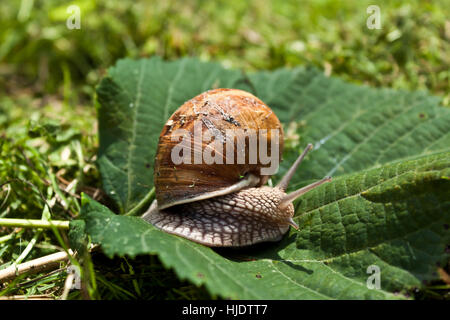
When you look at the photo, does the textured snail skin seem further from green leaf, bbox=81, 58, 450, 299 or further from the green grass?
the green grass

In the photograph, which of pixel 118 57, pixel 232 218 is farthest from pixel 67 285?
pixel 118 57

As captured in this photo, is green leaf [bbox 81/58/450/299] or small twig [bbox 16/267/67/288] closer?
green leaf [bbox 81/58/450/299]

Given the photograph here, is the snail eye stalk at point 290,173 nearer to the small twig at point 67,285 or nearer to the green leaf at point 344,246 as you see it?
the green leaf at point 344,246

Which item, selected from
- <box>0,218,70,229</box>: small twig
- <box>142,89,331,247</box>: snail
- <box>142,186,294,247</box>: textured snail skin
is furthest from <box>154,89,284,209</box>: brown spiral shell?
<box>0,218,70,229</box>: small twig

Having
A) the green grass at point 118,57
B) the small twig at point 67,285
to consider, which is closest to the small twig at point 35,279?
the green grass at point 118,57

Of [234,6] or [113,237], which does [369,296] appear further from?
[234,6]

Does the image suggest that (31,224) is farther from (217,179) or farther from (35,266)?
(217,179)
